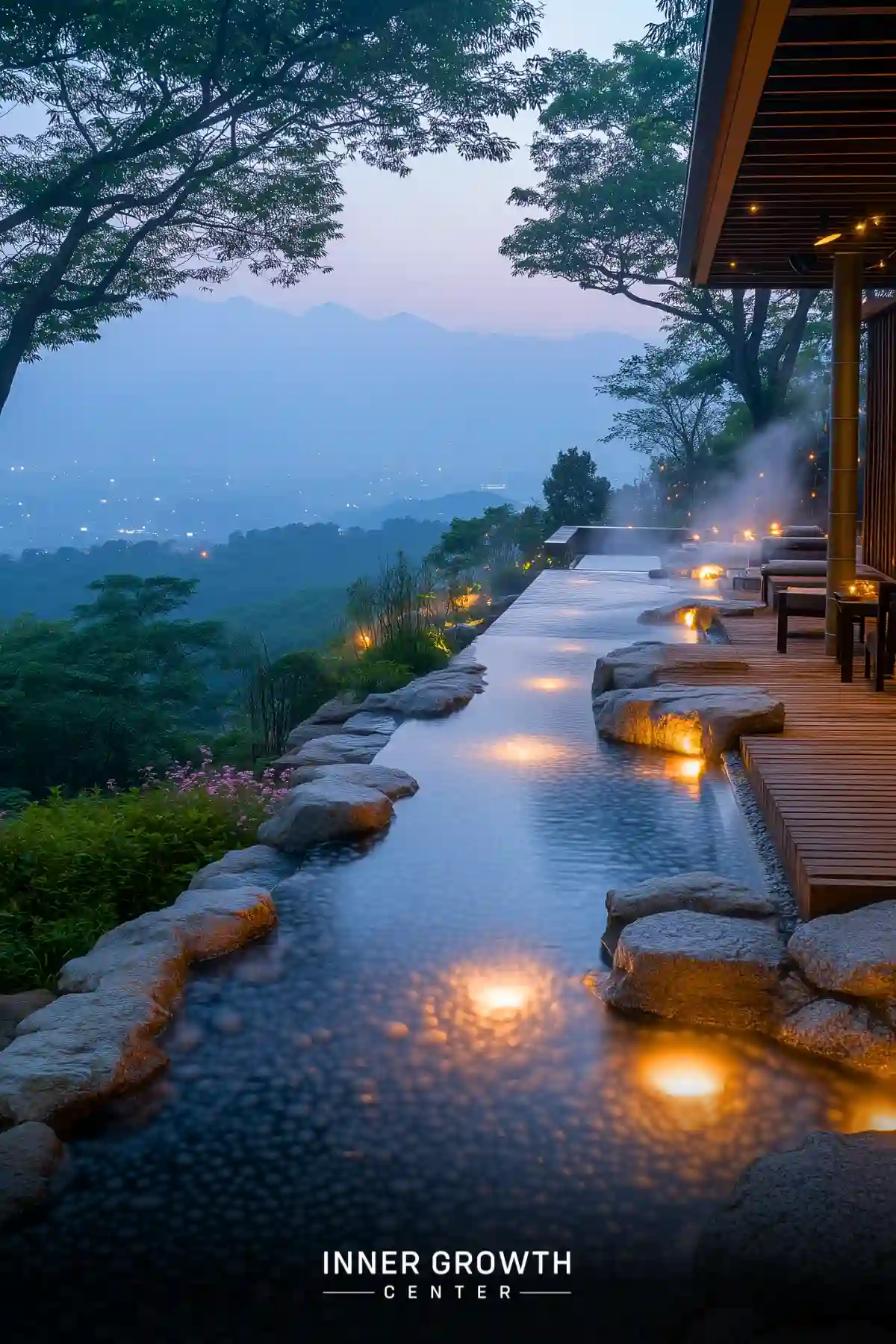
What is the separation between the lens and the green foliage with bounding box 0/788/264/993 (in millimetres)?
3736

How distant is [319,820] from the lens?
414 cm

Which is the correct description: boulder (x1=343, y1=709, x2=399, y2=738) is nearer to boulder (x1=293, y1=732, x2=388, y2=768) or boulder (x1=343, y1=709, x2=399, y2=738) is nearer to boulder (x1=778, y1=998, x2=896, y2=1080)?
boulder (x1=293, y1=732, x2=388, y2=768)

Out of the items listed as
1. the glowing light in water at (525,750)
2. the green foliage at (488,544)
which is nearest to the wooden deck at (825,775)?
the glowing light in water at (525,750)

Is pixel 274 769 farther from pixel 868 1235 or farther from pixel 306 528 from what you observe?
pixel 306 528

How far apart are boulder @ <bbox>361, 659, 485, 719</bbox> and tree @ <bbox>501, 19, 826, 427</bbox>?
10949 millimetres

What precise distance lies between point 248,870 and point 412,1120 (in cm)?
172

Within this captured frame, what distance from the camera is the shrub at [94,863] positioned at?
12.3 ft

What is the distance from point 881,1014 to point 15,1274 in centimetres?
179

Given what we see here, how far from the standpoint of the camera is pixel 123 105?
39.2ft

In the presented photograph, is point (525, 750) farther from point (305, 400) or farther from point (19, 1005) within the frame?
point (305, 400)

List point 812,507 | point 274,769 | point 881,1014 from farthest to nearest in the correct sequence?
point 812,507
point 274,769
point 881,1014

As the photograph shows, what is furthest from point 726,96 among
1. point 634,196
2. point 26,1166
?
point 634,196

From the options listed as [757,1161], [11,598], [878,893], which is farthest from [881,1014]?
[11,598]

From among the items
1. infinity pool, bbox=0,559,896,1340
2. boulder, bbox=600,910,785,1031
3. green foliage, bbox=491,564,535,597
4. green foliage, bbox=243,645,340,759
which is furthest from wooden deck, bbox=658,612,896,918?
green foliage, bbox=491,564,535,597
